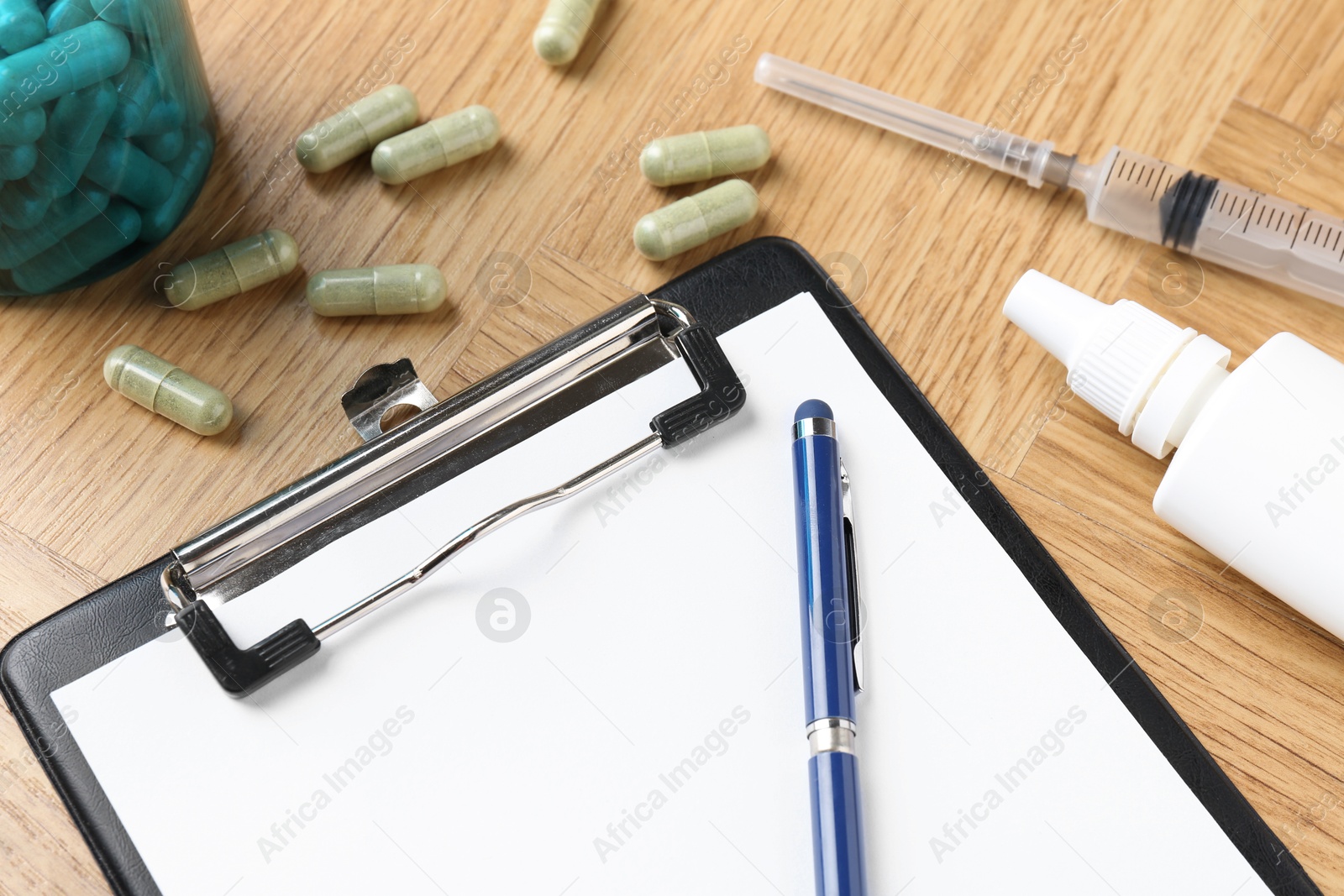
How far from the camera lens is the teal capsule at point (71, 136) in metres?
0.49

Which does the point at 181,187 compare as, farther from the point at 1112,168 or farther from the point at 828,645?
the point at 1112,168

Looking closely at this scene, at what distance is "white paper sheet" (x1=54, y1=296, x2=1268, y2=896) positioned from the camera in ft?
1.57

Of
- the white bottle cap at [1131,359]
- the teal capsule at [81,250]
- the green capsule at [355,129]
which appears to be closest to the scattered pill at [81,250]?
the teal capsule at [81,250]

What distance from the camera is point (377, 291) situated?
23.0 inches

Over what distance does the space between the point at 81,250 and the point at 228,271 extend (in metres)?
0.07

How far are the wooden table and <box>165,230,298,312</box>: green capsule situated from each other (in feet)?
0.04

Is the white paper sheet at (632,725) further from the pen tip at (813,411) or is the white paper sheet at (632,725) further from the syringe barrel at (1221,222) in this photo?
the syringe barrel at (1221,222)

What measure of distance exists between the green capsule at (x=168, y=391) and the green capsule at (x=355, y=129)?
146 millimetres

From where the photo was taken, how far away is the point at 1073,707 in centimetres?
51

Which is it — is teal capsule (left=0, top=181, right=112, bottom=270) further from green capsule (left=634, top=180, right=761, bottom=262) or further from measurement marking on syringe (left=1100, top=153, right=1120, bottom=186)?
measurement marking on syringe (left=1100, top=153, right=1120, bottom=186)

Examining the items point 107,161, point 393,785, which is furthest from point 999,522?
point 107,161

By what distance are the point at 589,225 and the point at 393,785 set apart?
320mm

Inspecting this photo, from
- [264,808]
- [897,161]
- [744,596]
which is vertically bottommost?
[264,808]

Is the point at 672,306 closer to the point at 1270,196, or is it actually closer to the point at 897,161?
the point at 897,161
